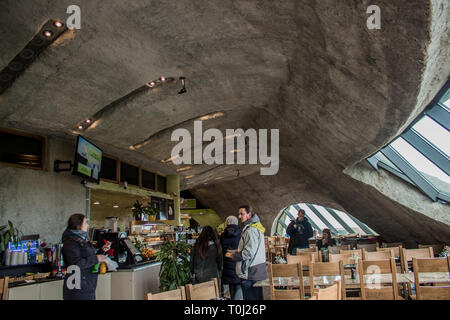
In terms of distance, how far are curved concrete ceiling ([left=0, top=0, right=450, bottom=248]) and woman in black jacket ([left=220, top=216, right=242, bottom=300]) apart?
310 cm

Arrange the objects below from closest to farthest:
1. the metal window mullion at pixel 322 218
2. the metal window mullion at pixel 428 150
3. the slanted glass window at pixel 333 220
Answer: the metal window mullion at pixel 428 150
the slanted glass window at pixel 333 220
the metal window mullion at pixel 322 218

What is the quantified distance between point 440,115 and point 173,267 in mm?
5353

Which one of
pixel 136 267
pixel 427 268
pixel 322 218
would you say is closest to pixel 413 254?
pixel 427 268

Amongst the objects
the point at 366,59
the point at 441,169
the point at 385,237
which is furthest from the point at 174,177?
the point at 366,59

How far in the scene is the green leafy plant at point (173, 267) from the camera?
559 centimetres

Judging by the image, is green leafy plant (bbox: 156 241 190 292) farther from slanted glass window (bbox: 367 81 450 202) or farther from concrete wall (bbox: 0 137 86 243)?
slanted glass window (bbox: 367 81 450 202)

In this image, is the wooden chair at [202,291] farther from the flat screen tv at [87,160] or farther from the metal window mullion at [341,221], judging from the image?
the metal window mullion at [341,221]

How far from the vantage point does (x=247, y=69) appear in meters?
7.56

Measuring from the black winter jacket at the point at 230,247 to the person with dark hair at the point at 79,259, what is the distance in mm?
1949

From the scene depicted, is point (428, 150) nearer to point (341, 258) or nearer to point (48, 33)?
point (341, 258)

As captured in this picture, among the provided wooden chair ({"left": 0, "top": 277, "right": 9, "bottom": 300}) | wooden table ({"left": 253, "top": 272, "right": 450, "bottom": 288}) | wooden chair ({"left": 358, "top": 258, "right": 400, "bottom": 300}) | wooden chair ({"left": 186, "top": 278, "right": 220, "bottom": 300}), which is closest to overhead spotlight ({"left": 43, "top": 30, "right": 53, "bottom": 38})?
wooden chair ({"left": 0, "top": 277, "right": 9, "bottom": 300})

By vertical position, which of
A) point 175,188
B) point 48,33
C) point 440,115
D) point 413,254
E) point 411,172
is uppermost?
point 48,33

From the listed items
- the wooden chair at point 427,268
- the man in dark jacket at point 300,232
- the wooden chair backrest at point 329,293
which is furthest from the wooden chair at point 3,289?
the man in dark jacket at point 300,232
